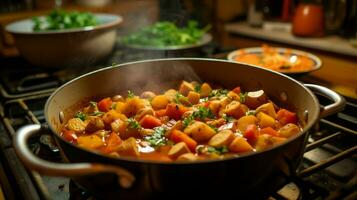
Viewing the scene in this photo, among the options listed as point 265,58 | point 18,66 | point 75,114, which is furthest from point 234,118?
point 18,66

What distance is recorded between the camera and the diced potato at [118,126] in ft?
3.79

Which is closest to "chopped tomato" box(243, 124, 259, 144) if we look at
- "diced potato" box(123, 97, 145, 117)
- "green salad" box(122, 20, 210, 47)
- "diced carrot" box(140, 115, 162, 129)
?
"diced carrot" box(140, 115, 162, 129)

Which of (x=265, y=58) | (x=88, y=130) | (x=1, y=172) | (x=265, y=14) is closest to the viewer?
(x=1, y=172)

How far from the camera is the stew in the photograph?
100cm

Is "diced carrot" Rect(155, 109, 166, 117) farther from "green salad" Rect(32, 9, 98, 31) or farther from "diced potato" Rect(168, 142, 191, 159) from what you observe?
"green salad" Rect(32, 9, 98, 31)

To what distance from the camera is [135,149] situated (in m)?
0.96

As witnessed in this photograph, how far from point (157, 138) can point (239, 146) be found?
28 centimetres

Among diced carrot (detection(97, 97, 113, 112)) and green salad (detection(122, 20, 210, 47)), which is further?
green salad (detection(122, 20, 210, 47))

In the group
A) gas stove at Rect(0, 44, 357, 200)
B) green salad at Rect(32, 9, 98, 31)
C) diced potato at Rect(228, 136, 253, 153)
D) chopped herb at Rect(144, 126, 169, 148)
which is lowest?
gas stove at Rect(0, 44, 357, 200)

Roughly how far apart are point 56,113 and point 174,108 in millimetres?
413

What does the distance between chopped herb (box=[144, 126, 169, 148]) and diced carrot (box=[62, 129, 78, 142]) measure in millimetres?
235

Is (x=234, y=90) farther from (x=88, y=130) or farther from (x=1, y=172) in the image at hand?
(x=1, y=172)

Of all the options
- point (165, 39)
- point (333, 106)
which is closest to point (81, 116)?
point (333, 106)

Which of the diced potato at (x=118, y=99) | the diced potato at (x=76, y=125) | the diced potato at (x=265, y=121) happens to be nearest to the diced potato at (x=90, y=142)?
the diced potato at (x=76, y=125)
